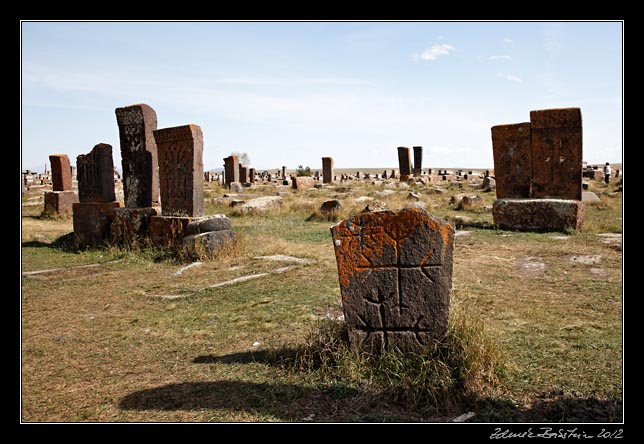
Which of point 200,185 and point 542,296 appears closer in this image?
point 542,296

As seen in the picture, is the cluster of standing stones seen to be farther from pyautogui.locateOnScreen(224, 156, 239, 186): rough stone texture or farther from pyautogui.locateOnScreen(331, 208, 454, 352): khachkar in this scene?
pyautogui.locateOnScreen(224, 156, 239, 186): rough stone texture

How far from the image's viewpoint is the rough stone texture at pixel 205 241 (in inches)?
312

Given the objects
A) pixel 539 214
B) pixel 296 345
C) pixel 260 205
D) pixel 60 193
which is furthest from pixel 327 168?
pixel 296 345

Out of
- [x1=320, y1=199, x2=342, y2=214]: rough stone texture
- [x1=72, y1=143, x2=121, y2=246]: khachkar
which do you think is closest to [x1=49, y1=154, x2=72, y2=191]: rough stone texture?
[x1=72, y1=143, x2=121, y2=246]: khachkar

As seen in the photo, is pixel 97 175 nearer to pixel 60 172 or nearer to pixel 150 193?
pixel 150 193

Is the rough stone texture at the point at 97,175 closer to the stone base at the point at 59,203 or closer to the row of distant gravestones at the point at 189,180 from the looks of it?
the row of distant gravestones at the point at 189,180

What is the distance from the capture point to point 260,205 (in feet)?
47.2

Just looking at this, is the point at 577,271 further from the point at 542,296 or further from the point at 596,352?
the point at 596,352

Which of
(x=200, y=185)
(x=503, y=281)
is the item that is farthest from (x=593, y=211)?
(x=200, y=185)

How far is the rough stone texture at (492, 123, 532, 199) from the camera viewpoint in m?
10.3

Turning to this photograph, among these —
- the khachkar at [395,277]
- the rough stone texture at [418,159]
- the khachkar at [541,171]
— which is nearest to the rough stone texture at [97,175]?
the khachkar at [541,171]

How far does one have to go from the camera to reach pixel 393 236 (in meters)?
3.50

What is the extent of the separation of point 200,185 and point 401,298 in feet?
20.5

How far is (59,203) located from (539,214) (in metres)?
13.0
